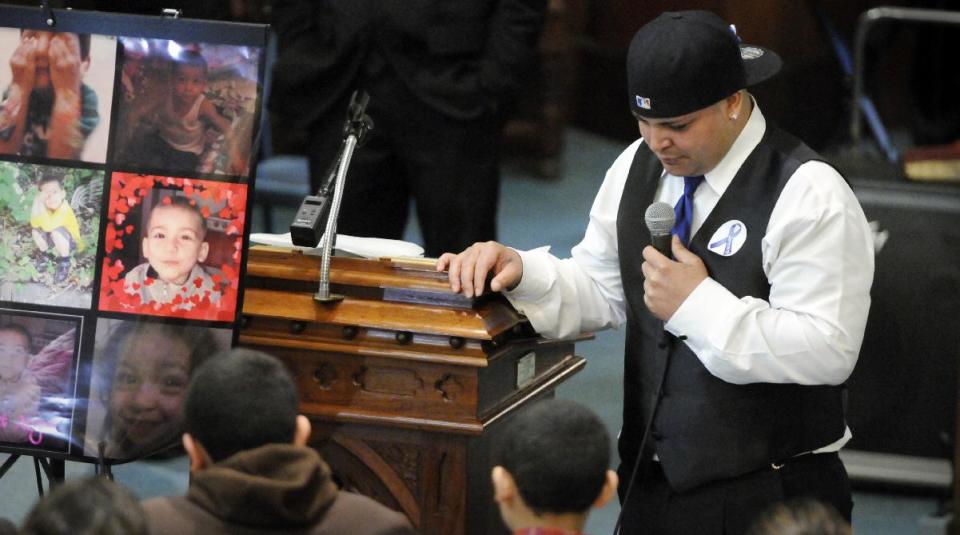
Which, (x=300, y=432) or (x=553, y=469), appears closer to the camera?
(x=553, y=469)

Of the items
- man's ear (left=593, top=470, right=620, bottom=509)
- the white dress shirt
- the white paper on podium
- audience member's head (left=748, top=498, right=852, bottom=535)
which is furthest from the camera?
the white paper on podium

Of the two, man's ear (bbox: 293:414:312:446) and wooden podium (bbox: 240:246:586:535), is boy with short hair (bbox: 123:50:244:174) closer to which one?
wooden podium (bbox: 240:246:586:535)

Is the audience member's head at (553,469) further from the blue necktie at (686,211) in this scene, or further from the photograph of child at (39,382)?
the photograph of child at (39,382)

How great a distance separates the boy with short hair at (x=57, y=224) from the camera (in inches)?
114

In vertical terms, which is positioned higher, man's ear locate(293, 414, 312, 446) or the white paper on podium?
the white paper on podium

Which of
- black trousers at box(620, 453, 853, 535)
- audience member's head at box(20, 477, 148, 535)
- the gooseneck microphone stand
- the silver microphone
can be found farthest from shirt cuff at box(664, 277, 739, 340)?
audience member's head at box(20, 477, 148, 535)

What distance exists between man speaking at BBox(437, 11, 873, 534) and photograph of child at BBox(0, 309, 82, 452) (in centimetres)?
77

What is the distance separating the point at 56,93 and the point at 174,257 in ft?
1.35

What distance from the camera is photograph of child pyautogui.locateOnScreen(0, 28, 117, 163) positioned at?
288 centimetres

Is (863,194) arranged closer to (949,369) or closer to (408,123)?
(949,369)

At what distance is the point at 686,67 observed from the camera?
2.65 metres

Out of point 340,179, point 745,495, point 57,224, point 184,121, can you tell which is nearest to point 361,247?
point 340,179

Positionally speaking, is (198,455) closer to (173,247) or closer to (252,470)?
(252,470)

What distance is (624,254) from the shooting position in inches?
114
